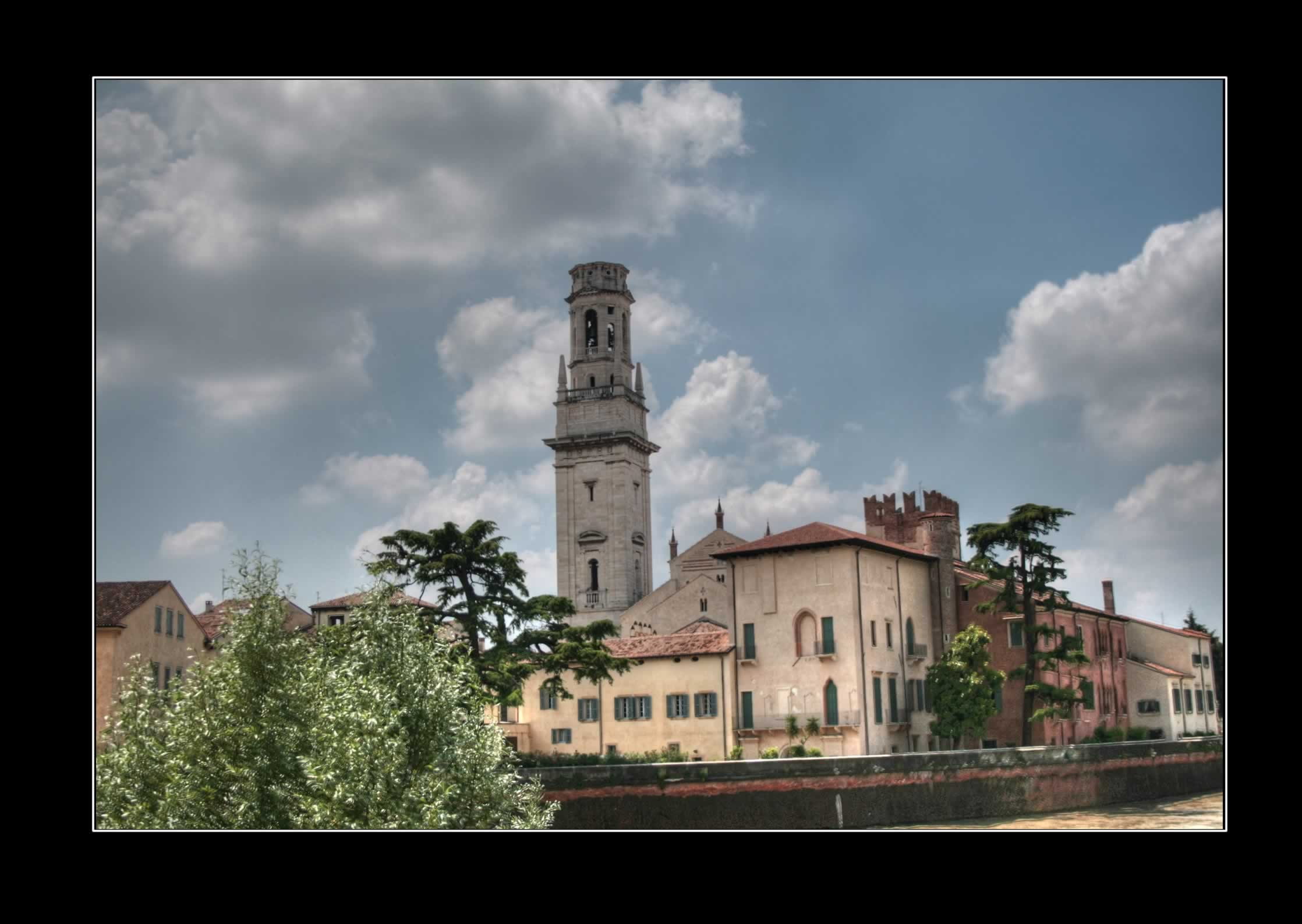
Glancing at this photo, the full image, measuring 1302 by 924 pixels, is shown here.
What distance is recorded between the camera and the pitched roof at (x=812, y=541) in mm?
38281

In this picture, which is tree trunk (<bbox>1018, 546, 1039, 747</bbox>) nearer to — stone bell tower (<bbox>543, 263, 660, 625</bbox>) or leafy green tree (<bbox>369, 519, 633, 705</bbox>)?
leafy green tree (<bbox>369, 519, 633, 705</bbox>)

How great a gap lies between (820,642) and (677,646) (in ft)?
16.1

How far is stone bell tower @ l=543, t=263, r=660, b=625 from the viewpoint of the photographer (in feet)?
218

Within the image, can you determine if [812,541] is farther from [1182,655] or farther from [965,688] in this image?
[1182,655]

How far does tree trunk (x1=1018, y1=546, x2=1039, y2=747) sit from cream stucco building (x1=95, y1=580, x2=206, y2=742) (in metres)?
22.5

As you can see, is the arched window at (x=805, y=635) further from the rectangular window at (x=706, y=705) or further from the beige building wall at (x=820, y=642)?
the rectangular window at (x=706, y=705)

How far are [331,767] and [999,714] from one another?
25.9 m

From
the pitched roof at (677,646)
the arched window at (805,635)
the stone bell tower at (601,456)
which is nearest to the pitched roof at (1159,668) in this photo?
the arched window at (805,635)

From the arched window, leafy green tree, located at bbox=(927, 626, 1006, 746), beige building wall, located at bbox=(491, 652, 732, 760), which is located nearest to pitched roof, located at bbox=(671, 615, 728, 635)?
beige building wall, located at bbox=(491, 652, 732, 760)

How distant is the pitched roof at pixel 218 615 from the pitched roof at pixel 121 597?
1.72 metres

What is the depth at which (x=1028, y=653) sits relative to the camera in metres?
39.0

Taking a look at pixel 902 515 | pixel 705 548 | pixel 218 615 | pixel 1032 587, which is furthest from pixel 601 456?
pixel 218 615
